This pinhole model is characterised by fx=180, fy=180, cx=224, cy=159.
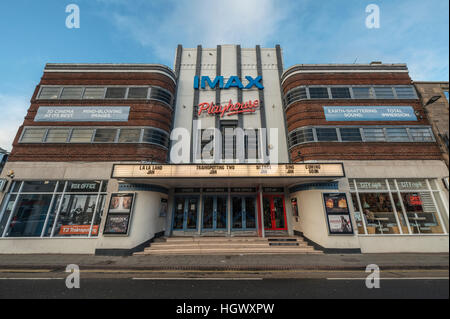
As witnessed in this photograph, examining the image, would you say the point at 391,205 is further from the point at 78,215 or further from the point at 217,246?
the point at 78,215

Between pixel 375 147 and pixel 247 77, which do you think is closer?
pixel 375 147

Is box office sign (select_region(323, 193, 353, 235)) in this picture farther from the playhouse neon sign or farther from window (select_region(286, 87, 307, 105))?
the playhouse neon sign

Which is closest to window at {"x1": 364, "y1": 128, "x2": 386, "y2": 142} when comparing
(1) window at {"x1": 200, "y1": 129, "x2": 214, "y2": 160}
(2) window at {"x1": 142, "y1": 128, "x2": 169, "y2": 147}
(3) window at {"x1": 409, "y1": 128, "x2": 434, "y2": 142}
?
(3) window at {"x1": 409, "y1": 128, "x2": 434, "y2": 142}

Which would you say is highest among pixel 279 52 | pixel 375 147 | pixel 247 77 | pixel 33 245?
pixel 279 52

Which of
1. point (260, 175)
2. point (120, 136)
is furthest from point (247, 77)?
point (120, 136)

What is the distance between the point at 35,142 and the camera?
47.8 ft

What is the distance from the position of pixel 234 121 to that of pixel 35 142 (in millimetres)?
16973

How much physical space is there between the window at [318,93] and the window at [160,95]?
43.7 ft

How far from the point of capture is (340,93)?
16344 millimetres

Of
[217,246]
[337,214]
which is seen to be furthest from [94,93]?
[337,214]

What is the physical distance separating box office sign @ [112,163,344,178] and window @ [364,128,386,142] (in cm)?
517

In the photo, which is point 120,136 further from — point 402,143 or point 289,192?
point 402,143

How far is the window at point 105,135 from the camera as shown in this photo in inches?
588

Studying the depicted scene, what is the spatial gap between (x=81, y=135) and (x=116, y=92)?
4832mm
